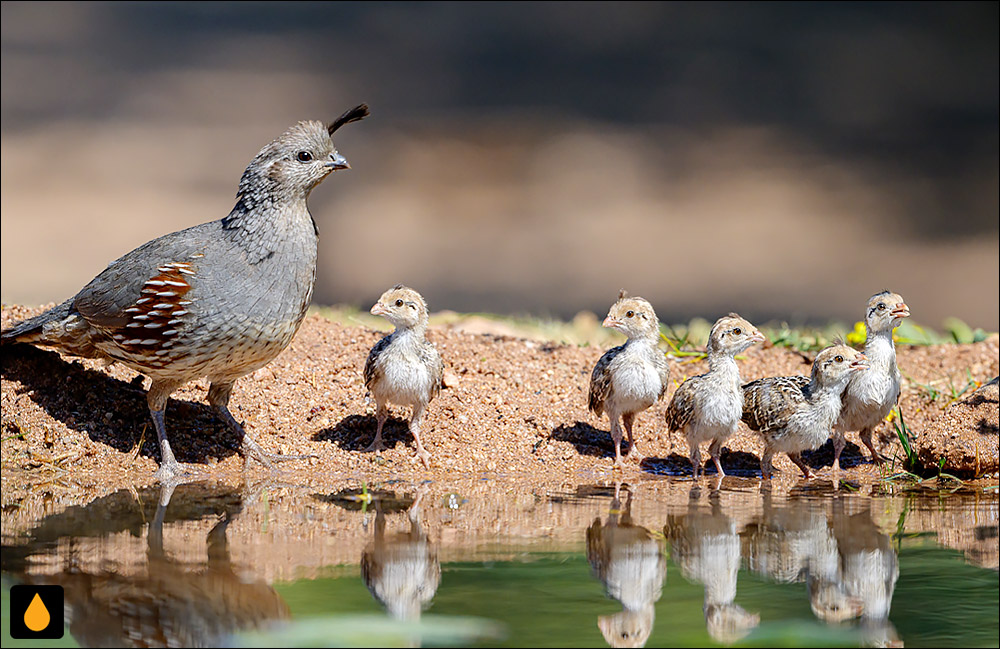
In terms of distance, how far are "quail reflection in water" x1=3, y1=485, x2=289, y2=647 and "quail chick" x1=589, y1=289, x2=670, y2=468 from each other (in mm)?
2622

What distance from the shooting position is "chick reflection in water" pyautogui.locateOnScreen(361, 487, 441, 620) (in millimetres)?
3081

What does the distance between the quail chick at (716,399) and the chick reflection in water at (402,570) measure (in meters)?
2.08

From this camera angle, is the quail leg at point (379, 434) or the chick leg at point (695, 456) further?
the quail leg at point (379, 434)

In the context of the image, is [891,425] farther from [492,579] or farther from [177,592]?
[177,592]

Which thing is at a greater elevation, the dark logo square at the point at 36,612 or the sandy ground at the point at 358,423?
the sandy ground at the point at 358,423

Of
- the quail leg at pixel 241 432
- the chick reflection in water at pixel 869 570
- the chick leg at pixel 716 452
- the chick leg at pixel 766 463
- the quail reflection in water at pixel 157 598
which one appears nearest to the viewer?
the quail reflection in water at pixel 157 598

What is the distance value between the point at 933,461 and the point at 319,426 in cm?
360

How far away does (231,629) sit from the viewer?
2809 millimetres

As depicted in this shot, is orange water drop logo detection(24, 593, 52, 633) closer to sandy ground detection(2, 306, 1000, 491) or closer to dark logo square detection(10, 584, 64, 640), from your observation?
dark logo square detection(10, 584, 64, 640)

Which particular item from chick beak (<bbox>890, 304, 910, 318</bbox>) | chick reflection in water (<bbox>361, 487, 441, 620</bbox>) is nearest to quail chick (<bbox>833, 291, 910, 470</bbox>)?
chick beak (<bbox>890, 304, 910, 318</bbox>)

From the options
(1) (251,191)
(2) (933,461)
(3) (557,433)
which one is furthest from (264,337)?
(2) (933,461)

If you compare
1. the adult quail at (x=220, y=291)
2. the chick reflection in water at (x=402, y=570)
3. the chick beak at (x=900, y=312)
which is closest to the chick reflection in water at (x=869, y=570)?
the chick reflection in water at (x=402, y=570)

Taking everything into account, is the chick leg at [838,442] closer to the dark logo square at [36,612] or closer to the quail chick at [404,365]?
the quail chick at [404,365]

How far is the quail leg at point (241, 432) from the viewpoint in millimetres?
5715
